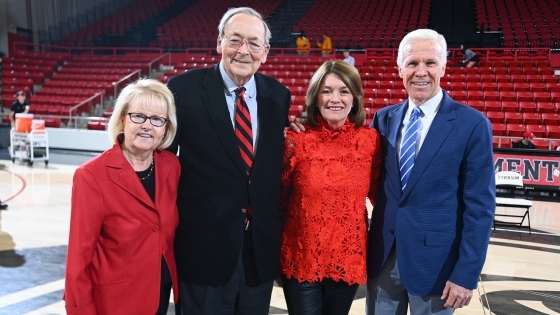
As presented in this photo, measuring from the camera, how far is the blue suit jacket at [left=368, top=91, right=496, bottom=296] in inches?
69.6

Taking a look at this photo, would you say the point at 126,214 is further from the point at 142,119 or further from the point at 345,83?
the point at 345,83

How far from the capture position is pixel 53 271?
155 inches

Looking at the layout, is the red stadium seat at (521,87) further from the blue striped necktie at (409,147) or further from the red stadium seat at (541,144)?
the blue striped necktie at (409,147)

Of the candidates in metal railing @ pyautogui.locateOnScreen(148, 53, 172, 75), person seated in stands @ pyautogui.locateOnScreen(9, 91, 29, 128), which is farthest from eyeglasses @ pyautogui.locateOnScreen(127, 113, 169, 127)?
metal railing @ pyautogui.locateOnScreen(148, 53, 172, 75)

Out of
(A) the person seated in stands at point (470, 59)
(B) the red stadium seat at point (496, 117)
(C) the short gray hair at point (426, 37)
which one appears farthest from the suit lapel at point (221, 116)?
(A) the person seated in stands at point (470, 59)

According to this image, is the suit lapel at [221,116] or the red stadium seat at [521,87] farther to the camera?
the red stadium seat at [521,87]

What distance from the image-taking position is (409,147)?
74.2 inches

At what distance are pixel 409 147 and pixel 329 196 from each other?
0.34m

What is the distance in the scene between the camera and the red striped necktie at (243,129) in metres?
1.86

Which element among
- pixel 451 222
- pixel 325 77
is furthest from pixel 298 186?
pixel 451 222

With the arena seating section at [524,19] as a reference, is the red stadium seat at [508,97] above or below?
below

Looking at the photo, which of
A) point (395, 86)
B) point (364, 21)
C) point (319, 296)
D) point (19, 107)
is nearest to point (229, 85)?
point (319, 296)

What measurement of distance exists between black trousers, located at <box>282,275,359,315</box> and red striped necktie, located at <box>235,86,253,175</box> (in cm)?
50

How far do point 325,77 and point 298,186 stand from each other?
42 cm
